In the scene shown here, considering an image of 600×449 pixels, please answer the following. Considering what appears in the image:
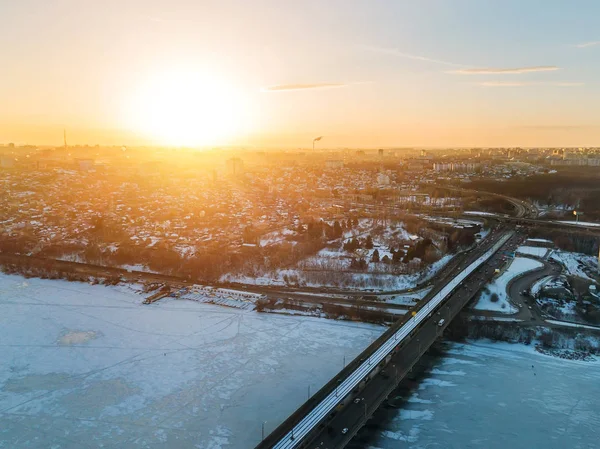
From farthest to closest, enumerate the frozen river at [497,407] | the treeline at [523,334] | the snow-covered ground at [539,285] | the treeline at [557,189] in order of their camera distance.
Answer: the treeline at [557,189], the snow-covered ground at [539,285], the treeline at [523,334], the frozen river at [497,407]

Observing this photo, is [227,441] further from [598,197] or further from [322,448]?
[598,197]

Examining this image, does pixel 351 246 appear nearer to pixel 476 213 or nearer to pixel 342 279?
pixel 342 279

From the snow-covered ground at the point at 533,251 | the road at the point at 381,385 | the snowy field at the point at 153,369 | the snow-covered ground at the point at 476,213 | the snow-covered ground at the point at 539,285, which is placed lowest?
the snowy field at the point at 153,369

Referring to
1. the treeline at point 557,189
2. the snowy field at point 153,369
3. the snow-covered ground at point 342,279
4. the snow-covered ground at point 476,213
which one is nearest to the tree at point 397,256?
the snow-covered ground at point 342,279

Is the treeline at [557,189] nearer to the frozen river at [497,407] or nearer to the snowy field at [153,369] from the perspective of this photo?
the frozen river at [497,407]

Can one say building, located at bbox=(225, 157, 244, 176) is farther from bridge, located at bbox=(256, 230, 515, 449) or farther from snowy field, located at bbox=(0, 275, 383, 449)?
bridge, located at bbox=(256, 230, 515, 449)

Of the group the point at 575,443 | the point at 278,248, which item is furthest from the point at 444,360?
the point at 278,248

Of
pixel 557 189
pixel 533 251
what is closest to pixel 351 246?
pixel 533 251
